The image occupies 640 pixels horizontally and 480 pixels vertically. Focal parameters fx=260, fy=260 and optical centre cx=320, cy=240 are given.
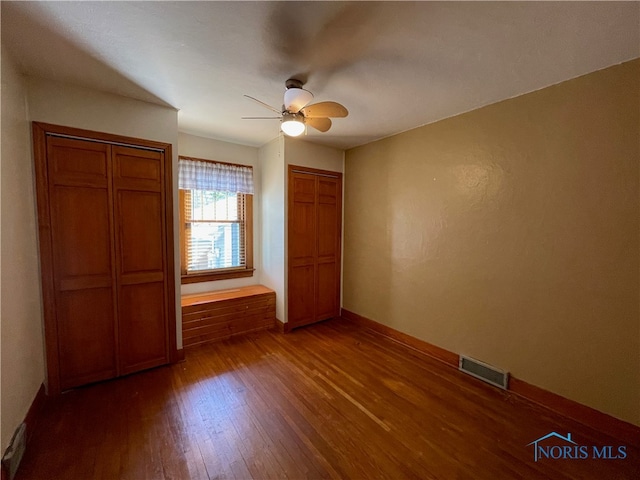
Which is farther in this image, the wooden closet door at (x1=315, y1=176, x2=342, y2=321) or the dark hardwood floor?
the wooden closet door at (x1=315, y1=176, x2=342, y2=321)

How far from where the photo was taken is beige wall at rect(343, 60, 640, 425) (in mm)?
1747

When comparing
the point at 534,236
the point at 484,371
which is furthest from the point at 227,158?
the point at 484,371

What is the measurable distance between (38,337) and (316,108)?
108 inches

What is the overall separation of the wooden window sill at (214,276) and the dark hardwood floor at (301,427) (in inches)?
42.2

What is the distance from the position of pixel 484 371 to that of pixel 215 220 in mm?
3465

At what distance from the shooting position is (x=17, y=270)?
1691mm

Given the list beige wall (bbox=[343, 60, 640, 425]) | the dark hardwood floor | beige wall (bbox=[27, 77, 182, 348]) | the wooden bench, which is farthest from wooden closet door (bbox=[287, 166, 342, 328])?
beige wall (bbox=[27, 77, 182, 348])

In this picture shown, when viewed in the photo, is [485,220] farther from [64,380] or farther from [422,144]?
[64,380]

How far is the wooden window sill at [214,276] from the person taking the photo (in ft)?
10.8

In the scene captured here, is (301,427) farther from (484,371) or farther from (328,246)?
(328,246)

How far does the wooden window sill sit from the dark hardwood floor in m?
1.07

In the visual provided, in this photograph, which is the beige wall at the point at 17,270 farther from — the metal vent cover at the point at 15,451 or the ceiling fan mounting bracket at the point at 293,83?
the ceiling fan mounting bracket at the point at 293,83

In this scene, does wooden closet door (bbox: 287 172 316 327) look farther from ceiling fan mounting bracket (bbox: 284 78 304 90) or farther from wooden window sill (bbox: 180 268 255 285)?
ceiling fan mounting bracket (bbox: 284 78 304 90)

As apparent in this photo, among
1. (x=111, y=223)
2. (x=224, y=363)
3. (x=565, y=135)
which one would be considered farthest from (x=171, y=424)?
(x=565, y=135)
